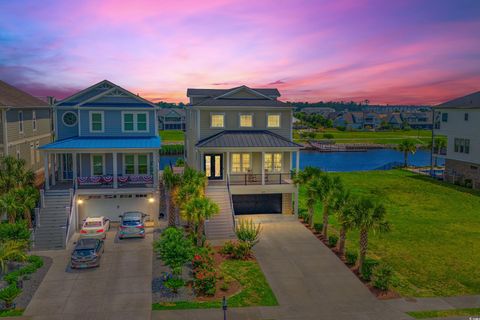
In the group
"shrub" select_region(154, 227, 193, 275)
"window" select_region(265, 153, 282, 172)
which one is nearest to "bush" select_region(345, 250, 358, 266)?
"shrub" select_region(154, 227, 193, 275)

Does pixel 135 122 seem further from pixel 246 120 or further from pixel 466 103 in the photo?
pixel 466 103

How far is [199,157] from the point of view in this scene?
114ft

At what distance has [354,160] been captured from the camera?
101 meters

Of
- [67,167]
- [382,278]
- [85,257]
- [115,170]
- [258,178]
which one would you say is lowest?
[382,278]

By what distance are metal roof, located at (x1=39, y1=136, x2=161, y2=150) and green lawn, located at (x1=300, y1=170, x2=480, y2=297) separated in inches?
584

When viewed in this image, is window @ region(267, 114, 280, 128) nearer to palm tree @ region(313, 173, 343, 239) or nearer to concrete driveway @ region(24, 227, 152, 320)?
palm tree @ region(313, 173, 343, 239)

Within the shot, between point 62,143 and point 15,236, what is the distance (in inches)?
417

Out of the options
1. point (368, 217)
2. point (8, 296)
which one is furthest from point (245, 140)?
point (8, 296)

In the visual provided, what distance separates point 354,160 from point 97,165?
255ft

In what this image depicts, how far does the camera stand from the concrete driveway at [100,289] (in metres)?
17.5

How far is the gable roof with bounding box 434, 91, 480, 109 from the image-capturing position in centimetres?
4778

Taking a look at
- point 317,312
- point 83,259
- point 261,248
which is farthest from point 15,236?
point 317,312

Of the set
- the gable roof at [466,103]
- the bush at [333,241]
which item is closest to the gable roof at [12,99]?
the bush at [333,241]

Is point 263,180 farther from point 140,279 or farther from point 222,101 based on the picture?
point 140,279
